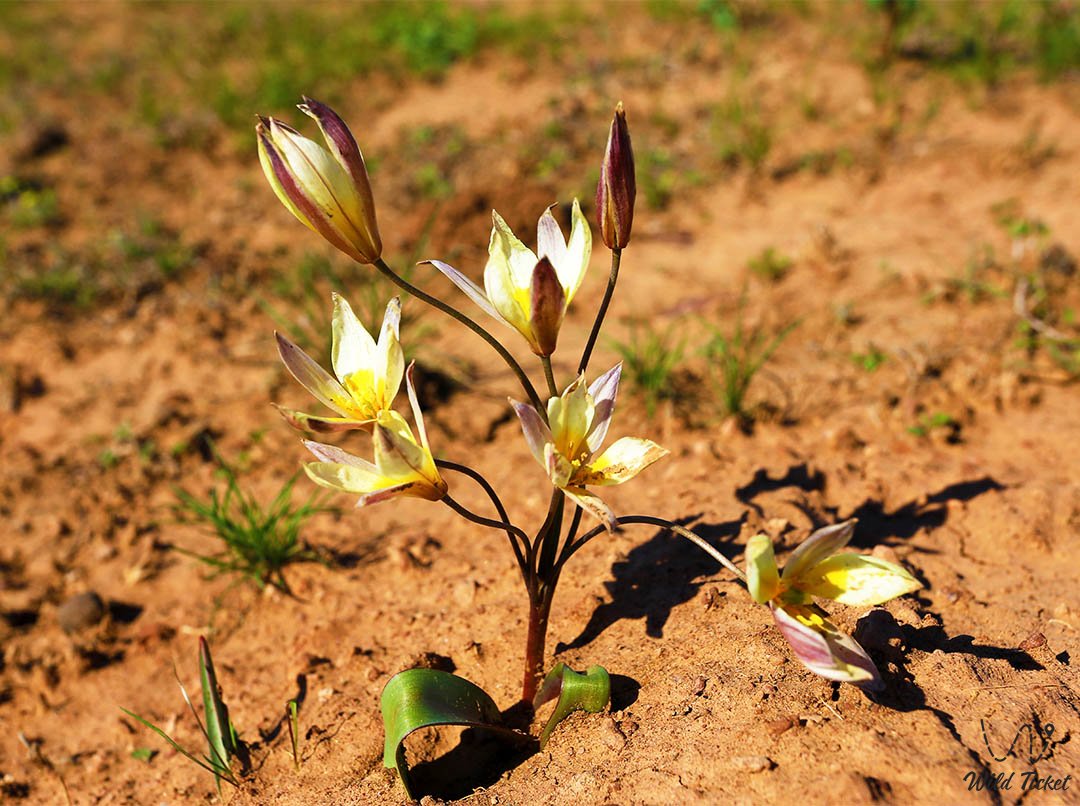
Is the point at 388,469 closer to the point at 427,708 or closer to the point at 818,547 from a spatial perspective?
the point at 427,708

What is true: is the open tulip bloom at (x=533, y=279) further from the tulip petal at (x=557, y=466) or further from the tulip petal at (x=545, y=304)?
the tulip petal at (x=557, y=466)


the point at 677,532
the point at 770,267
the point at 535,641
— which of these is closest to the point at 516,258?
the point at 677,532

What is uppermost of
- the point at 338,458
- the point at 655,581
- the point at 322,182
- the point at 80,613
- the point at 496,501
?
the point at 322,182

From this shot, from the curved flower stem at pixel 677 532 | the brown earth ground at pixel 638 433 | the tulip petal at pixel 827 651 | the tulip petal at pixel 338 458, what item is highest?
the tulip petal at pixel 338 458

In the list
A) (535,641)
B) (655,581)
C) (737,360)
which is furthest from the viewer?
(737,360)

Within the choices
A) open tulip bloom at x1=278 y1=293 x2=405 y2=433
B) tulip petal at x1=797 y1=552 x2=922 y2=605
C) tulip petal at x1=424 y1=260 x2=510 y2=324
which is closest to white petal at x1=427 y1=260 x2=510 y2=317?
tulip petal at x1=424 y1=260 x2=510 y2=324

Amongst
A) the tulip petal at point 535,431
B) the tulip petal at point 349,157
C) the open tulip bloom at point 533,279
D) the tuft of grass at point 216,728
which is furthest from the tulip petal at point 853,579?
the tuft of grass at point 216,728
